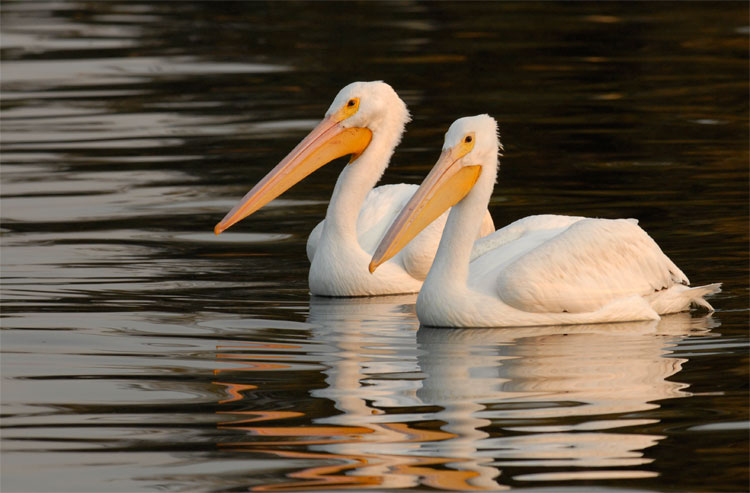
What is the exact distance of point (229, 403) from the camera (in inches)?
217

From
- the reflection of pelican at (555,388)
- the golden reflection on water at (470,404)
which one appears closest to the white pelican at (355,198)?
the golden reflection on water at (470,404)

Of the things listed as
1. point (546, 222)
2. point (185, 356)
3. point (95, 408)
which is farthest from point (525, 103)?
point (95, 408)

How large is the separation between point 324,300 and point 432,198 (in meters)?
1.11

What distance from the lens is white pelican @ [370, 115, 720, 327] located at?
21.8ft

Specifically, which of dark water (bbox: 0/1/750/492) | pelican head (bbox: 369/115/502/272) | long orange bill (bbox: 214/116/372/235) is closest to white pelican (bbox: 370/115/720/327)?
pelican head (bbox: 369/115/502/272)

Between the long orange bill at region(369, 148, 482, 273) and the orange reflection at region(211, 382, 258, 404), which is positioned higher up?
the long orange bill at region(369, 148, 482, 273)

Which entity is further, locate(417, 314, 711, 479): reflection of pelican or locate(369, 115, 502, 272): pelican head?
locate(369, 115, 502, 272): pelican head

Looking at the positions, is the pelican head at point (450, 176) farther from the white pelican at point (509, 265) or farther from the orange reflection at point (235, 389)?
the orange reflection at point (235, 389)

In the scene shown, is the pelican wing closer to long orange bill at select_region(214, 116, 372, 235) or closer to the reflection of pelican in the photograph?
the reflection of pelican

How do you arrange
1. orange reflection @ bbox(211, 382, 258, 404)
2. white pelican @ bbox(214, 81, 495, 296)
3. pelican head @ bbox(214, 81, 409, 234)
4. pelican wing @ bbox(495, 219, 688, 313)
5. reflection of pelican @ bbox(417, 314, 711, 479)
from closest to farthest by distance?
reflection of pelican @ bbox(417, 314, 711, 479)
orange reflection @ bbox(211, 382, 258, 404)
pelican wing @ bbox(495, 219, 688, 313)
white pelican @ bbox(214, 81, 495, 296)
pelican head @ bbox(214, 81, 409, 234)

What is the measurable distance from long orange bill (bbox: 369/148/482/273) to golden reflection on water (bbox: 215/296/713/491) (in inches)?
15.9

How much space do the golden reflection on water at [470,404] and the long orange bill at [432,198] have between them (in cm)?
40

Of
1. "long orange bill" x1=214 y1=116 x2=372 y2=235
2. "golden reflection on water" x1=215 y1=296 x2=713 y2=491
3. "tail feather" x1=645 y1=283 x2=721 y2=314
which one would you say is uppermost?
"long orange bill" x1=214 y1=116 x2=372 y2=235

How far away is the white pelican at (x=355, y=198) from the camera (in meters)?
7.67
